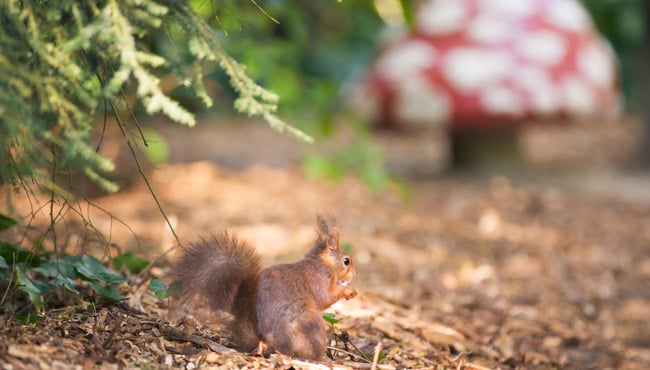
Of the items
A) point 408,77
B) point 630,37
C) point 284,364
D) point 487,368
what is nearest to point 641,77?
point 408,77

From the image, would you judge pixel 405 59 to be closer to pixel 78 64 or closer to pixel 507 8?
pixel 507 8

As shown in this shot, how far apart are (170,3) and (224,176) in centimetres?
423

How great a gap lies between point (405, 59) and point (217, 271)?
4.06 metres

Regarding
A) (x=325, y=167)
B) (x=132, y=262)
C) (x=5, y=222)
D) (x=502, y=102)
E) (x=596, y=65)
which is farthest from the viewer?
(x=596, y=65)

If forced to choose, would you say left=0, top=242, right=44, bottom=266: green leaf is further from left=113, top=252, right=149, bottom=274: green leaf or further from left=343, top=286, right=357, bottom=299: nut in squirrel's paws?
left=343, top=286, right=357, bottom=299: nut in squirrel's paws

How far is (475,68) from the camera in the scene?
230 inches

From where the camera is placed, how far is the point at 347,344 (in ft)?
8.41

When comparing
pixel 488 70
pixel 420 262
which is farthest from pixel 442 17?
pixel 420 262

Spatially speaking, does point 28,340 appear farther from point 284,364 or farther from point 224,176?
point 224,176

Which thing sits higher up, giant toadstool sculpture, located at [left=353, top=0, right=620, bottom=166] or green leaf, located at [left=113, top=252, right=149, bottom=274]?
giant toadstool sculpture, located at [left=353, top=0, right=620, bottom=166]

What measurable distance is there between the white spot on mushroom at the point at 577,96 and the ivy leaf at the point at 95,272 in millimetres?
4143

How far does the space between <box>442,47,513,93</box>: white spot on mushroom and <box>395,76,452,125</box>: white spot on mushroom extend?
14 centimetres

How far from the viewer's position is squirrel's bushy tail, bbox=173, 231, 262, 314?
7.18 ft

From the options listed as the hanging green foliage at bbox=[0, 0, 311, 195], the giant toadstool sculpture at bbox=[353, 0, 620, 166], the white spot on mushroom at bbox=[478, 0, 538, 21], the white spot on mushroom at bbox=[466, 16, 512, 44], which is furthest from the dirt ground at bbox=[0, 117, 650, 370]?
the white spot on mushroom at bbox=[478, 0, 538, 21]
